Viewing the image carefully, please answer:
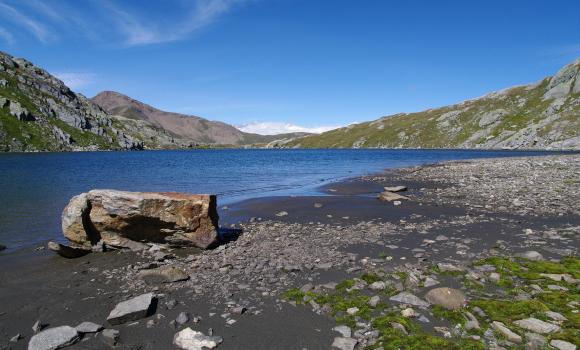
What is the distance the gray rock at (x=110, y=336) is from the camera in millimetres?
9758

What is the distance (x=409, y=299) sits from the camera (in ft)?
37.9

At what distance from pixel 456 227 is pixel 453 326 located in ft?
41.7

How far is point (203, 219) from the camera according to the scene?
18.9 m

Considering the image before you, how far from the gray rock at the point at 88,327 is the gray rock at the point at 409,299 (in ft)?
28.8

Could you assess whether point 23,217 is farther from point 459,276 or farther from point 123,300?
point 459,276

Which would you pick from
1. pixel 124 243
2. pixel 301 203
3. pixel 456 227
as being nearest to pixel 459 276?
pixel 456 227

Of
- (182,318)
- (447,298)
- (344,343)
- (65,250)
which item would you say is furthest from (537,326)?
(65,250)

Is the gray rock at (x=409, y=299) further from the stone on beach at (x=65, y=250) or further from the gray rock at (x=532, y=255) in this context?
the stone on beach at (x=65, y=250)

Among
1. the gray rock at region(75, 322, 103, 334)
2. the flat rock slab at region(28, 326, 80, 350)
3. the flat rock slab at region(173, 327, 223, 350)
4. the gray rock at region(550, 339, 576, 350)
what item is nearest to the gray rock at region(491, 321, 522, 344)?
the gray rock at region(550, 339, 576, 350)

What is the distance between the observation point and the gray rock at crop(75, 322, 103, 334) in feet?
33.6

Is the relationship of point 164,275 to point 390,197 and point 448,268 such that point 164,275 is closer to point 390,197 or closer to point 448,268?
point 448,268

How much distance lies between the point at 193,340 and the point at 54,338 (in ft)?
12.2

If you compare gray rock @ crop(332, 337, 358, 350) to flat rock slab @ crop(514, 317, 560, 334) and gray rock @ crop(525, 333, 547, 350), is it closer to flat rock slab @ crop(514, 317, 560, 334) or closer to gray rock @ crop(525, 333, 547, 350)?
gray rock @ crop(525, 333, 547, 350)

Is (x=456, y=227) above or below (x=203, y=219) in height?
below
